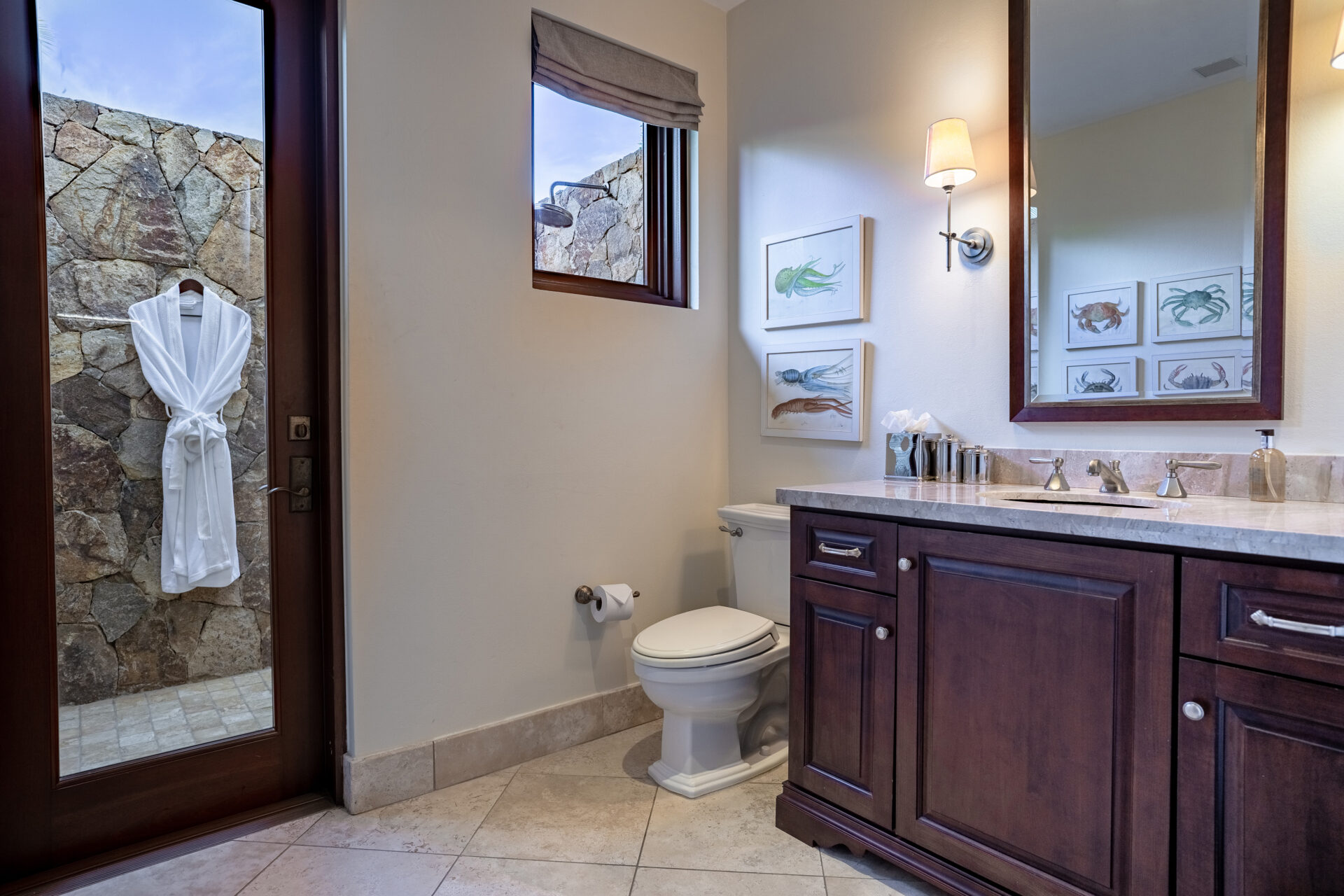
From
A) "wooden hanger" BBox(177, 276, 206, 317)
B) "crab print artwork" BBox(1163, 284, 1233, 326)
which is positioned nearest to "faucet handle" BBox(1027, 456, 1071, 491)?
"crab print artwork" BBox(1163, 284, 1233, 326)

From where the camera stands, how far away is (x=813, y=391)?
256 centimetres

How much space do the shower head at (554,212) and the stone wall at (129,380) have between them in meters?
0.83

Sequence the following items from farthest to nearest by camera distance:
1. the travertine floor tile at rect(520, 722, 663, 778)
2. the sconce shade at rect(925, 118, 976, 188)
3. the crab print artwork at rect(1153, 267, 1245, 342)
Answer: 1. the travertine floor tile at rect(520, 722, 663, 778)
2. the sconce shade at rect(925, 118, 976, 188)
3. the crab print artwork at rect(1153, 267, 1245, 342)

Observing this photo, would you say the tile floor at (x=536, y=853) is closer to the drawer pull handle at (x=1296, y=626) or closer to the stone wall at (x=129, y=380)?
the stone wall at (x=129, y=380)

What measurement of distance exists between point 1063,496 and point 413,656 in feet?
5.94

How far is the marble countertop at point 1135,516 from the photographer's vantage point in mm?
1130

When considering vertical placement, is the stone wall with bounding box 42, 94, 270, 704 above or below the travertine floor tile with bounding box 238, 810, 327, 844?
above

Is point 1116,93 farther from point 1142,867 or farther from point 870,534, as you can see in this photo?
point 1142,867

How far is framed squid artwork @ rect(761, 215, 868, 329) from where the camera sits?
2.40 m

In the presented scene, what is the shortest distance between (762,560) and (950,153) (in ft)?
4.40

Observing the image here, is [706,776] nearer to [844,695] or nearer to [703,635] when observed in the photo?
[703,635]

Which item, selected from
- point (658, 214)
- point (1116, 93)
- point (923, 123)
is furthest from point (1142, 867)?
point (658, 214)

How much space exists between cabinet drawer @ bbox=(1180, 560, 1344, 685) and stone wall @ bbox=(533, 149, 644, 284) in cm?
200

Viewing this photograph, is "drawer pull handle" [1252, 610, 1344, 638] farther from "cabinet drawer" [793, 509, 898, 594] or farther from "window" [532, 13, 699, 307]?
"window" [532, 13, 699, 307]
